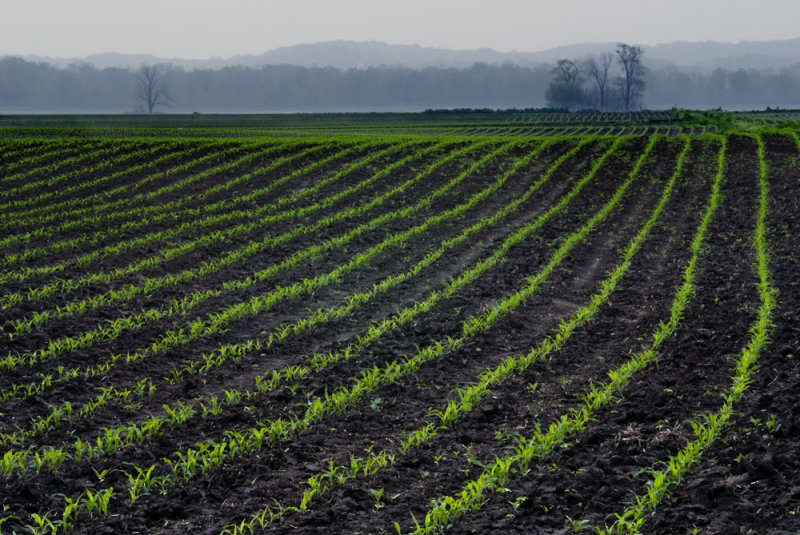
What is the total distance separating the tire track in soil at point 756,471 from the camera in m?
5.05

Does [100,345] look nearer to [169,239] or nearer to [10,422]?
[10,422]

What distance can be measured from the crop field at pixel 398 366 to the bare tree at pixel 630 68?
11919cm

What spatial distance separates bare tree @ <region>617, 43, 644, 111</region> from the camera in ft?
423

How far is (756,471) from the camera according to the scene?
5.64m

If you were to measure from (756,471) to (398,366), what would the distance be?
373cm

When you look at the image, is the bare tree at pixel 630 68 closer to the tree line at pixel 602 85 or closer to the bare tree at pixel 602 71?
the tree line at pixel 602 85

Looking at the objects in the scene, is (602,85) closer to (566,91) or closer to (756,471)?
(566,91)

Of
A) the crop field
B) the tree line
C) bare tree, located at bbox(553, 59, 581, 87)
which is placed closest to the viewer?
the crop field

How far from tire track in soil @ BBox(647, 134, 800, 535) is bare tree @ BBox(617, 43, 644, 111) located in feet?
428

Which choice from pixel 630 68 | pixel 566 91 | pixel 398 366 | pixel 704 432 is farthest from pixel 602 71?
pixel 704 432

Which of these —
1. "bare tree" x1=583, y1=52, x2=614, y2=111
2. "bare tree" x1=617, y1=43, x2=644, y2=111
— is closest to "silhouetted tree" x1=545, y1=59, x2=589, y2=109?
"bare tree" x1=583, y1=52, x2=614, y2=111

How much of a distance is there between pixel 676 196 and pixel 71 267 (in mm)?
15163

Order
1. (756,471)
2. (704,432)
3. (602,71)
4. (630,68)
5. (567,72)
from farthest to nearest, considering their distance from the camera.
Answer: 1. (567,72)
2. (602,71)
3. (630,68)
4. (704,432)
5. (756,471)

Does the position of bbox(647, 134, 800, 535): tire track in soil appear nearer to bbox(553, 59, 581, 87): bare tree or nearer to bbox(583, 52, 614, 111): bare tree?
bbox(583, 52, 614, 111): bare tree
